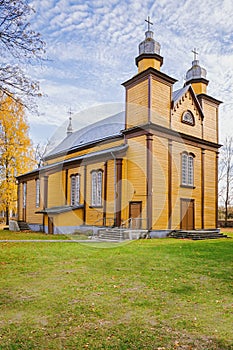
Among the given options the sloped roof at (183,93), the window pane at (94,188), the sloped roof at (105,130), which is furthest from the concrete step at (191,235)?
the sloped roof at (183,93)

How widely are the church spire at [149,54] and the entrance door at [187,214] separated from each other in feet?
26.5

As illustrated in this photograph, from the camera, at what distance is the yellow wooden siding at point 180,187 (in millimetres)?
18359

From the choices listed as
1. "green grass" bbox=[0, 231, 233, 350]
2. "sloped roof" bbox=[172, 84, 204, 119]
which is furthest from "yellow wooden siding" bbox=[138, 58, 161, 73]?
"green grass" bbox=[0, 231, 233, 350]

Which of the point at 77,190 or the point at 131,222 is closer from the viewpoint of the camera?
the point at 131,222

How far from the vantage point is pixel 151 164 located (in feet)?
55.9

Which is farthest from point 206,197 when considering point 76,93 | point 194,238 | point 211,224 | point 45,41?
point 45,41

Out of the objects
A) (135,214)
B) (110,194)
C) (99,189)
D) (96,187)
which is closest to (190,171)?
(135,214)

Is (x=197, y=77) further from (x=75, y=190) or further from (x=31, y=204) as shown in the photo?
(x=31, y=204)

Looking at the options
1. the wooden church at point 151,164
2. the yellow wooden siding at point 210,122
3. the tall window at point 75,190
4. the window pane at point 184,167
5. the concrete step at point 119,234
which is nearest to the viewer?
the concrete step at point 119,234

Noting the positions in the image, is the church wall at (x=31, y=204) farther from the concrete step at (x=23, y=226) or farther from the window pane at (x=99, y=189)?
the window pane at (x=99, y=189)

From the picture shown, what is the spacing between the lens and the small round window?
19.7m

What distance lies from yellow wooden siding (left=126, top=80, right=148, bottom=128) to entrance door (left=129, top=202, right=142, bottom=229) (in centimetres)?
453

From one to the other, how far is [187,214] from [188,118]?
5908 millimetres

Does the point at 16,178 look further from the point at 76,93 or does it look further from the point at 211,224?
the point at 211,224
